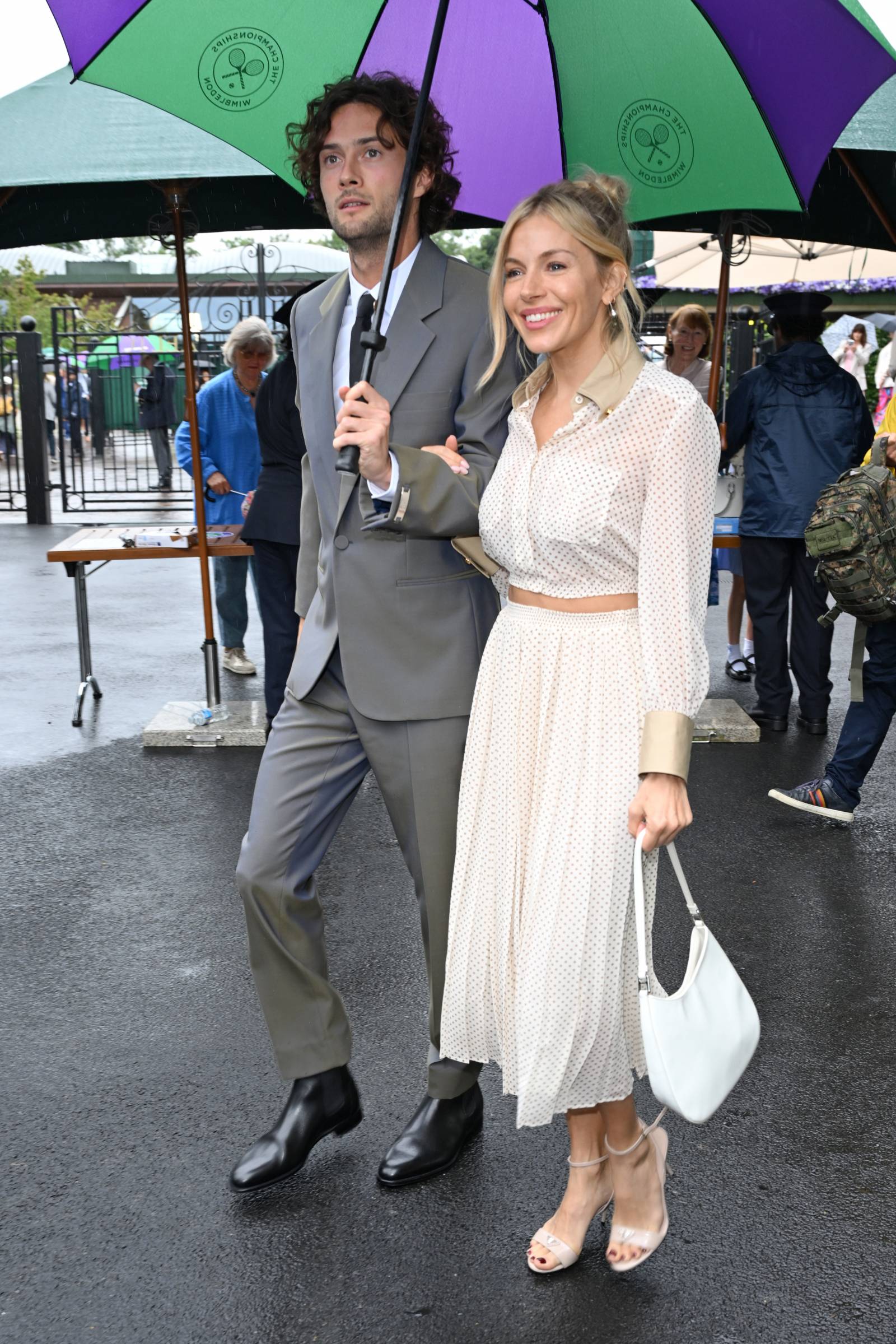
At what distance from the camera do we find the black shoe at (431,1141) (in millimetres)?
3254

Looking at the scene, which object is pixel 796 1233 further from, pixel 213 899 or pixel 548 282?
pixel 213 899

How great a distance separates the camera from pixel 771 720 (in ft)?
25.1

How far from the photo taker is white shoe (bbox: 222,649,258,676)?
8773mm

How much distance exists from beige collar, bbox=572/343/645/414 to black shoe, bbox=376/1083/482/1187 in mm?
1656

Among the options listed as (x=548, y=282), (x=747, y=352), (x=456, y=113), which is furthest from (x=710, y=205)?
(x=747, y=352)

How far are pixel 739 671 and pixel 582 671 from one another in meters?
6.24

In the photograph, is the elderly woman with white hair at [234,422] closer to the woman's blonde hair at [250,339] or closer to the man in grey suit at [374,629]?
the woman's blonde hair at [250,339]

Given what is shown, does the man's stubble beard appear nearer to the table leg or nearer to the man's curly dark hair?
the man's curly dark hair

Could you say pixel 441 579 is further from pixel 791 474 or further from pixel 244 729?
Result: pixel 791 474

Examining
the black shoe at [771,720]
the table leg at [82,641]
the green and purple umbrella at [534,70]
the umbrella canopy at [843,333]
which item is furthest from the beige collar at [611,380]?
the umbrella canopy at [843,333]

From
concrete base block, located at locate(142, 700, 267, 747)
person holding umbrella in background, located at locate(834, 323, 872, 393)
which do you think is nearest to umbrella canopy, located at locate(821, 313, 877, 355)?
person holding umbrella in background, located at locate(834, 323, 872, 393)

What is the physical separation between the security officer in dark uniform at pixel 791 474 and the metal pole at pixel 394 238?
487 centimetres

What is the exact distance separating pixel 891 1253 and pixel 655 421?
185 cm

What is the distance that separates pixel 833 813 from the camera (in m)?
6.09
